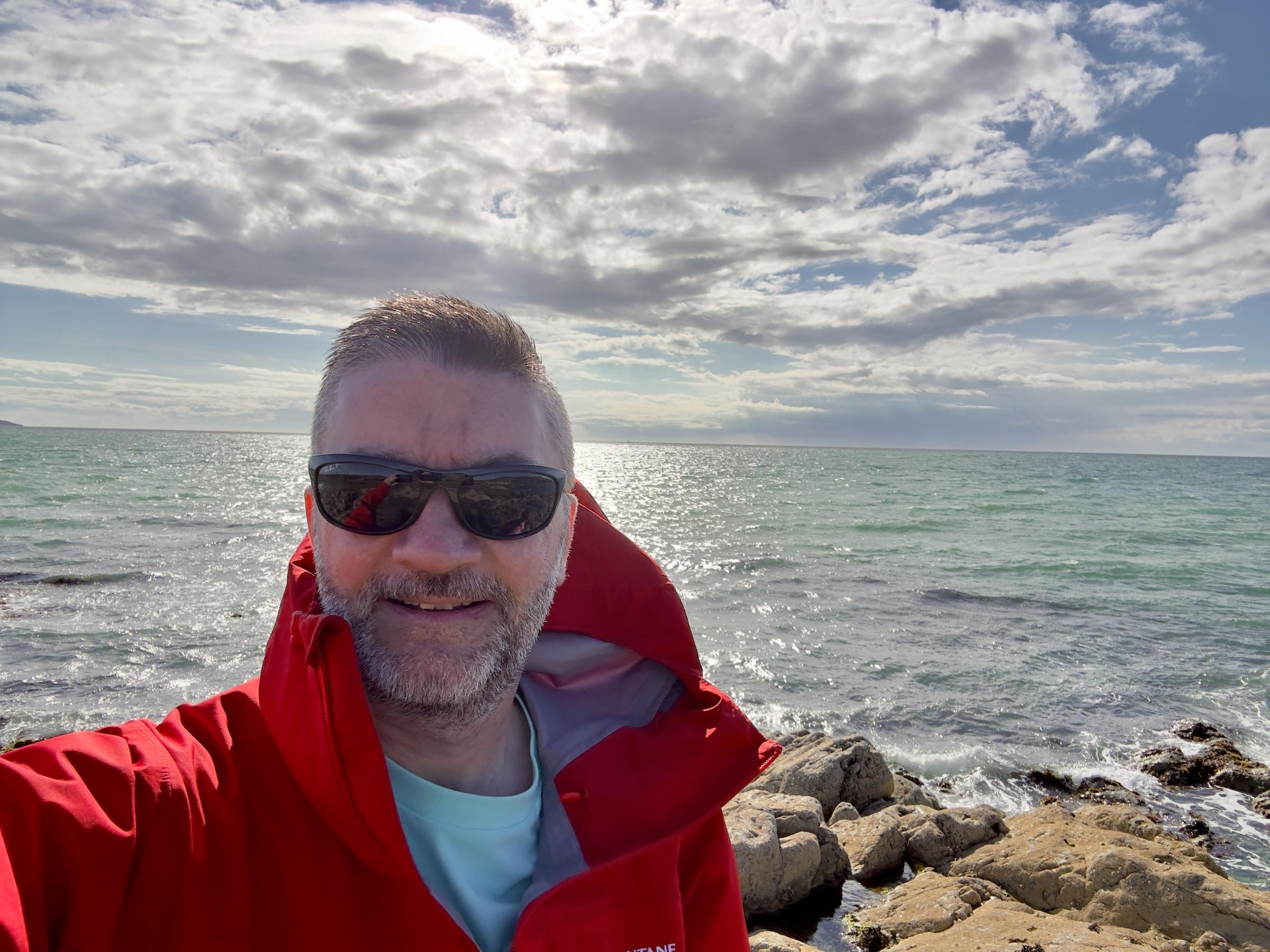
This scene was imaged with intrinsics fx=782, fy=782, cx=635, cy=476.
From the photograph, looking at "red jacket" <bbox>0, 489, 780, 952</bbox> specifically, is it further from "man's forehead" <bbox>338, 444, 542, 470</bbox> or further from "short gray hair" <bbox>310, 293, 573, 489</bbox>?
"short gray hair" <bbox>310, 293, 573, 489</bbox>

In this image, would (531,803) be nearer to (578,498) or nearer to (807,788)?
(578,498)

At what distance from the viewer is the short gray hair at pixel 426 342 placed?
2.17m

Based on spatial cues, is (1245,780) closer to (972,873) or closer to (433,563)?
(972,873)

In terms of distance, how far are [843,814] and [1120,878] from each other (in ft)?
8.32

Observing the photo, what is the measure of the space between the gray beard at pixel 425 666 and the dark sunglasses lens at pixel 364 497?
0.13 meters

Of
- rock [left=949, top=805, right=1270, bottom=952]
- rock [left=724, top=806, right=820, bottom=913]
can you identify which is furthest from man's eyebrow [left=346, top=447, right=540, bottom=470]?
rock [left=949, top=805, right=1270, bottom=952]

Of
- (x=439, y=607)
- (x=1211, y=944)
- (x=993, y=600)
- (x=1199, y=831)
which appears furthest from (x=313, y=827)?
(x=993, y=600)

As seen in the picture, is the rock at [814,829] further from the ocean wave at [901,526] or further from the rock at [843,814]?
the ocean wave at [901,526]

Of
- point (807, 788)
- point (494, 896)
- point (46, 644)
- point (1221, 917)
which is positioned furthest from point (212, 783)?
point (46, 644)

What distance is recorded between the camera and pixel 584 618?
→ 2754 mm

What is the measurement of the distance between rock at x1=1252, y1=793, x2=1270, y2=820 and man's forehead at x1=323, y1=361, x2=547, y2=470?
1042cm

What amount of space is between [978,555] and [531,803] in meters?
26.2

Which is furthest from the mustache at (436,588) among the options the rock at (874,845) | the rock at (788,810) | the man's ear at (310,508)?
the rock at (874,845)

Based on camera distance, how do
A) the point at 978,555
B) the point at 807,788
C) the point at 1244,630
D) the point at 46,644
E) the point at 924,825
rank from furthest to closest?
1. the point at 978,555
2. the point at 1244,630
3. the point at 46,644
4. the point at 807,788
5. the point at 924,825
